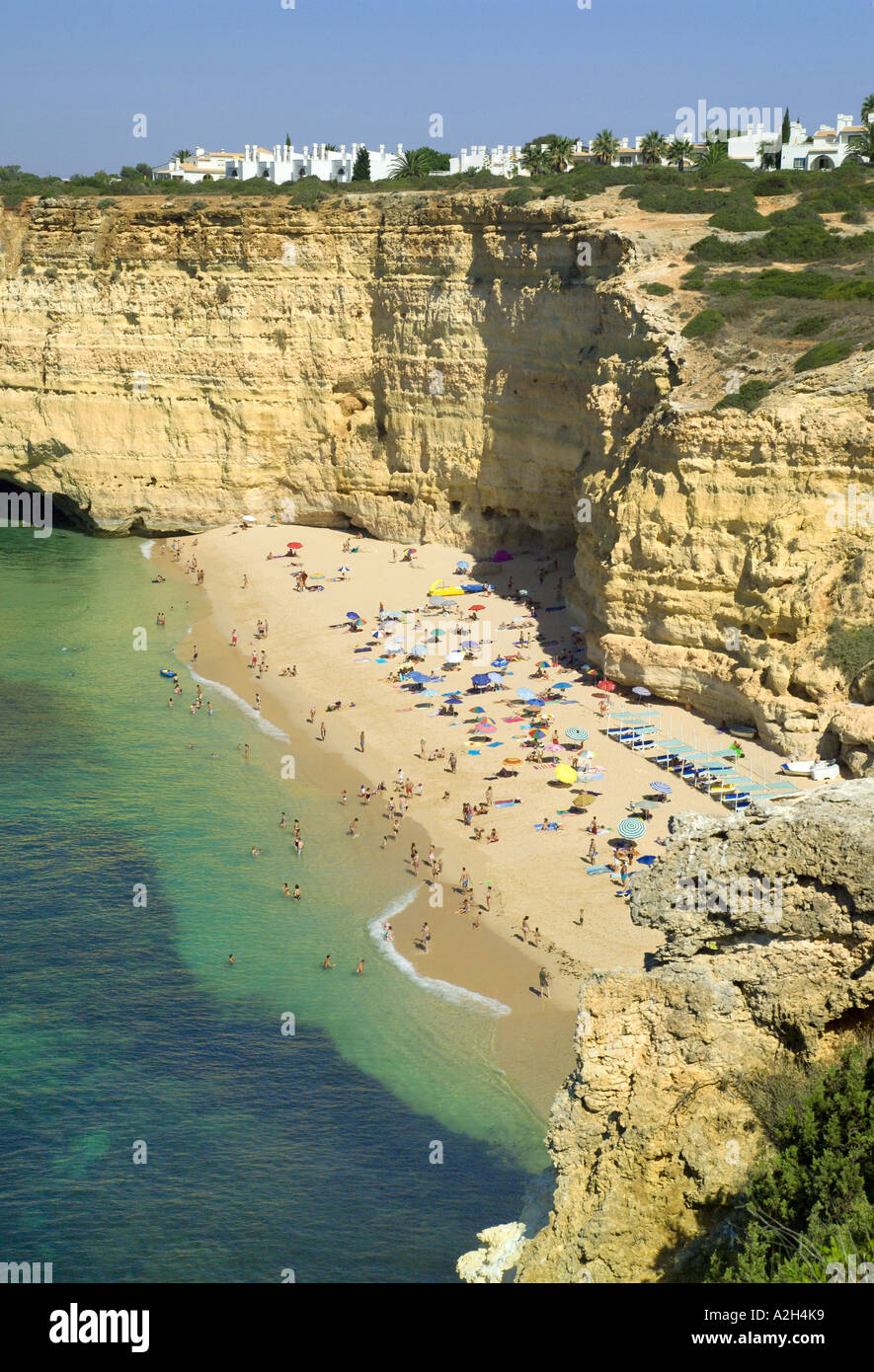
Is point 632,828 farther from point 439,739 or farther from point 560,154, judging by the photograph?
point 560,154

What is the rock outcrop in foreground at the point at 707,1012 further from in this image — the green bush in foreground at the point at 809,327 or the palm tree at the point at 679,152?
the palm tree at the point at 679,152

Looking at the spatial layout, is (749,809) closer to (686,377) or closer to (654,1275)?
(654,1275)

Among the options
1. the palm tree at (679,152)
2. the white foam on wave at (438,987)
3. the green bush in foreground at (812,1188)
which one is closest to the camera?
the green bush in foreground at (812,1188)

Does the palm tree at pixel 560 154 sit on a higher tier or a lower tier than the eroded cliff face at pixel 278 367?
higher

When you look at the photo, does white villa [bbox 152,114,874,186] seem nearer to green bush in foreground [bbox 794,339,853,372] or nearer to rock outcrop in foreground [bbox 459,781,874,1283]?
green bush in foreground [bbox 794,339,853,372]

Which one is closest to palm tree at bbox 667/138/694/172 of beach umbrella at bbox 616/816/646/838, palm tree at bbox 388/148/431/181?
palm tree at bbox 388/148/431/181

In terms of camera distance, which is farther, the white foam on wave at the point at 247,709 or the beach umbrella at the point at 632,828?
the white foam on wave at the point at 247,709

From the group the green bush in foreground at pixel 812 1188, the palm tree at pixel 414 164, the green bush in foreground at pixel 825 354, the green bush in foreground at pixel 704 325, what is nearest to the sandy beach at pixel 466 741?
the green bush in foreground at pixel 825 354

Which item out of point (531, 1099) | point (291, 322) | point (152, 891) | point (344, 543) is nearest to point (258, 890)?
point (152, 891)
